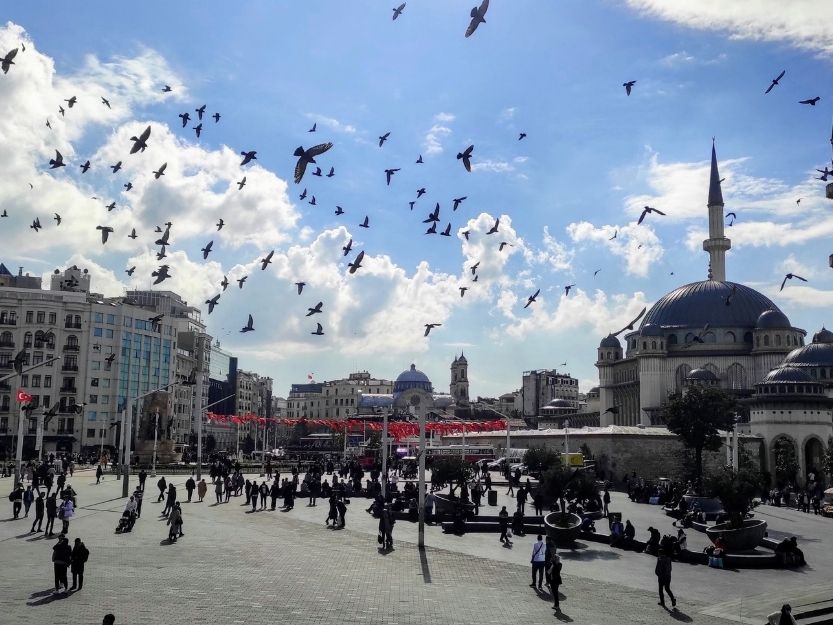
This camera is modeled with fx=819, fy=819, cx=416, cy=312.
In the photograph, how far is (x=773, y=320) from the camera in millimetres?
88062

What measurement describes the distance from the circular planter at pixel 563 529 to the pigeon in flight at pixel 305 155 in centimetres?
1415

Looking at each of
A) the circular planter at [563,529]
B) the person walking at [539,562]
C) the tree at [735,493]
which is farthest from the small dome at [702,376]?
the person walking at [539,562]

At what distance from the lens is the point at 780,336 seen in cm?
8738

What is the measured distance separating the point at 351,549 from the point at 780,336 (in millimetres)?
74691

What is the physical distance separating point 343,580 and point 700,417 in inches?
1517

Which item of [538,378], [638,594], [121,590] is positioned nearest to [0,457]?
[121,590]

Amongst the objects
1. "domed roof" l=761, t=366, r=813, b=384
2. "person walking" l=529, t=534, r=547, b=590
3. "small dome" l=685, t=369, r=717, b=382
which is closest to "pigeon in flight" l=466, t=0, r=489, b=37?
"person walking" l=529, t=534, r=547, b=590

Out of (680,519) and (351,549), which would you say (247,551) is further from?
(680,519)

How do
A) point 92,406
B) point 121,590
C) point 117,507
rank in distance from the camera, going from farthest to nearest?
point 92,406, point 117,507, point 121,590

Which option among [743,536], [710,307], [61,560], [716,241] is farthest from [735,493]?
[716,241]

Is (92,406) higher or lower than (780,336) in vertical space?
lower

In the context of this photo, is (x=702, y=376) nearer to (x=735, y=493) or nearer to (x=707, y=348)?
(x=707, y=348)

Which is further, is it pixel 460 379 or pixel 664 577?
pixel 460 379

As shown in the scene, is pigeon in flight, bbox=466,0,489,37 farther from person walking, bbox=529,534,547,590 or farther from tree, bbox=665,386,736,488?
tree, bbox=665,386,736,488
